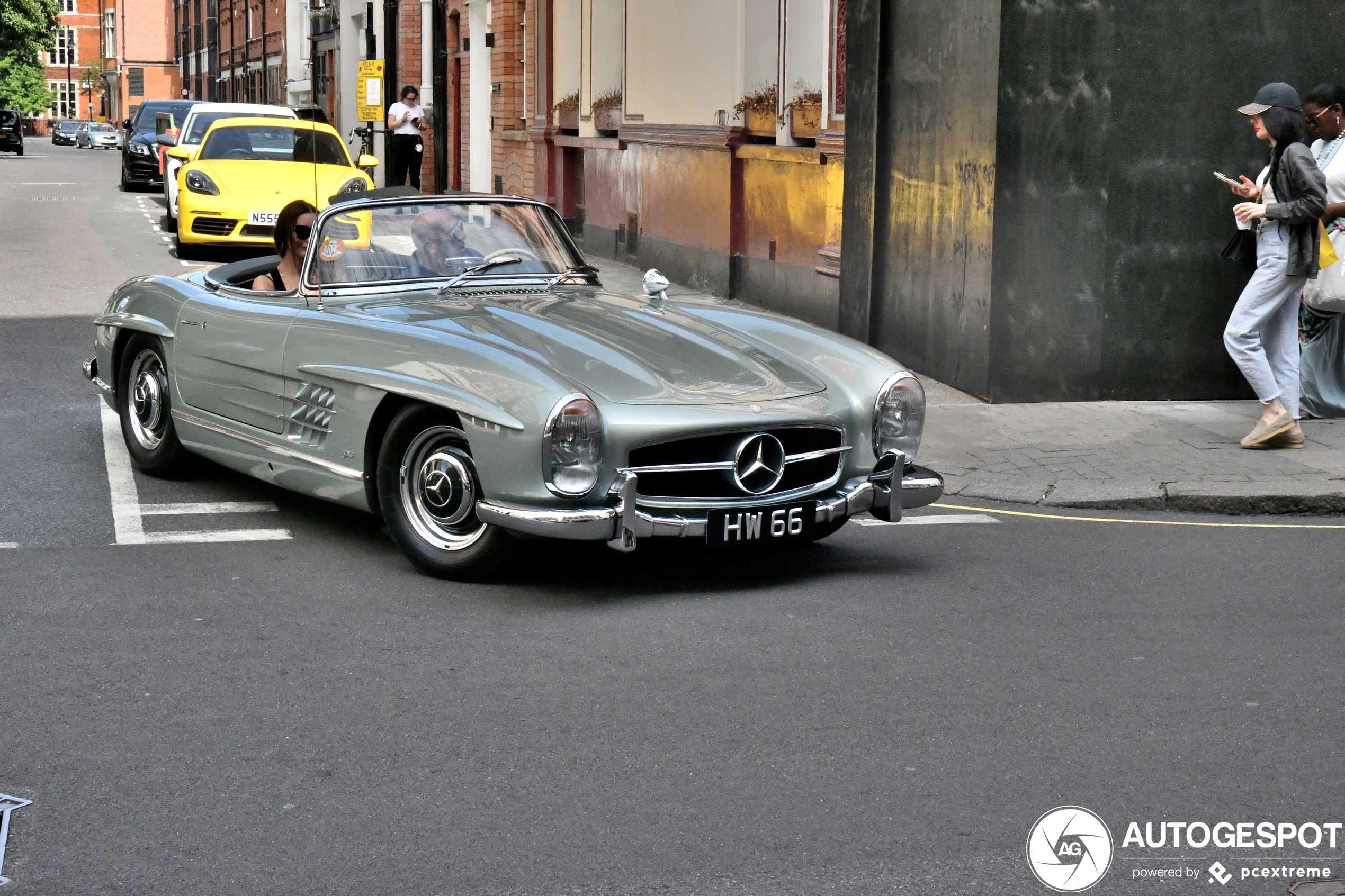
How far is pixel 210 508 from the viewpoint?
22.8 ft

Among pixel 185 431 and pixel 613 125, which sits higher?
pixel 613 125

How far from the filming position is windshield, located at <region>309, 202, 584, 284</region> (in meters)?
6.52

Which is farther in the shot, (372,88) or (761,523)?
(372,88)

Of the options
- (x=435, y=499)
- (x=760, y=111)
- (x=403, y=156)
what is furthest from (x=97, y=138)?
(x=435, y=499)

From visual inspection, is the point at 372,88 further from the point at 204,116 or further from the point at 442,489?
the point at 442,489

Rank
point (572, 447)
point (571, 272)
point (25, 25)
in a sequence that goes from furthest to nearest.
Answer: point (25, 25) < point (571, 272) < point (572, 447)

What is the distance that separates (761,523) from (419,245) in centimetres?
197

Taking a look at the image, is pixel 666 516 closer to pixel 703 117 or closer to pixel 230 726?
pixel 230 726

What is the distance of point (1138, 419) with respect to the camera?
9.43m

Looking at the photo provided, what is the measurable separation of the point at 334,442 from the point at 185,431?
1287mm

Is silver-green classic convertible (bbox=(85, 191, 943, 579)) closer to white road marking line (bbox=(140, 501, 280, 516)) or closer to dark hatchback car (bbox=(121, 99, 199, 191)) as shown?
white road marking line (bbox=(140, 501, 280, 516))

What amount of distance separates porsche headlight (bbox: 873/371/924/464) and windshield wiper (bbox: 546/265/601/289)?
4.61ft

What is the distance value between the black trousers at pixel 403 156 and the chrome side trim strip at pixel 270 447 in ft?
58.0

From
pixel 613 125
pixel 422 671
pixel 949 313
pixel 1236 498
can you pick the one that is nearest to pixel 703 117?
→ pixel 613 125
